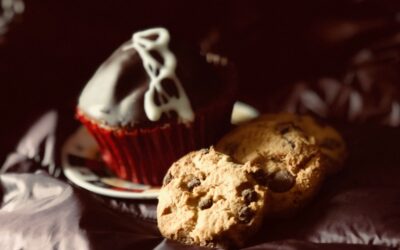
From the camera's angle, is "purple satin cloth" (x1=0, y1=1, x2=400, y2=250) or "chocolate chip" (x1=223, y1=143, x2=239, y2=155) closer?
"purple satin cloth" (x1=0, y1=1, x2=400, y2=250)

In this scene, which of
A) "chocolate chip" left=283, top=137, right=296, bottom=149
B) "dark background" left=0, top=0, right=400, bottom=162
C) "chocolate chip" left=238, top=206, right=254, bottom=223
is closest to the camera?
"chocolate chip" left=238, top=206, right=254, bottom=223

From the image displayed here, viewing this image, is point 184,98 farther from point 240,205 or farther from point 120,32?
point 120,32

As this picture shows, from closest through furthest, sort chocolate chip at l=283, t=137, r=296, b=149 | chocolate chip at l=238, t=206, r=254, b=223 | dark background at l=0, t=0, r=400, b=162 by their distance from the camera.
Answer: chocolate chip at l=238, t=206, r=254, b=223 → chocolate chip at l=283, t=137, r=296, b=149 → dark background at l=0, t=0, r=400, b=162

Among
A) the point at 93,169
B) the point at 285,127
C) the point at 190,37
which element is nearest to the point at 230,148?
the point at 285,127

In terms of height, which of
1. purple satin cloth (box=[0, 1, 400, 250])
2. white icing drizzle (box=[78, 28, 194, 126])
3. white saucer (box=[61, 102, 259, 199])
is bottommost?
white saucer (box=[61, 102, 259, 199])

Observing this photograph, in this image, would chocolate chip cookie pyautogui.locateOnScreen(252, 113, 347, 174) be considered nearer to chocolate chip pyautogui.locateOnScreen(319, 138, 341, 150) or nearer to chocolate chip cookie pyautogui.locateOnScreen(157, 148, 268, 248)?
chocolate chip pyautogui.locateOnScreen(319, 138, 341, 150)

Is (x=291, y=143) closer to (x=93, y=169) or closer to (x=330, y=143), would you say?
(x=330, y=143)

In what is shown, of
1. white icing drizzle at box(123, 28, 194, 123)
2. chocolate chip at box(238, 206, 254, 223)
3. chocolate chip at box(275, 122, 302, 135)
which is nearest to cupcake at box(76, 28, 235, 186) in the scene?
white icing drizzle at box(123, 28, 194, 123)
